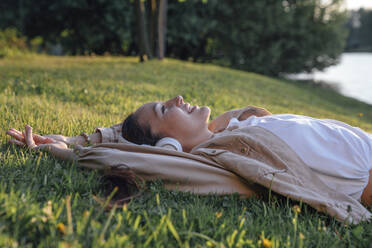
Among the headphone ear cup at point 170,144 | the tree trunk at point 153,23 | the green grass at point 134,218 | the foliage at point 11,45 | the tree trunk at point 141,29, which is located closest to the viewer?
the green grass at point 134,218

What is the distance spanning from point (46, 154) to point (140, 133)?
0.79 metres

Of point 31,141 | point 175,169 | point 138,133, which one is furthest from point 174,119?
point 31,141

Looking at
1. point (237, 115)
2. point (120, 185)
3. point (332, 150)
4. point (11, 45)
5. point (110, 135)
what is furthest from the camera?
point (11, 45)

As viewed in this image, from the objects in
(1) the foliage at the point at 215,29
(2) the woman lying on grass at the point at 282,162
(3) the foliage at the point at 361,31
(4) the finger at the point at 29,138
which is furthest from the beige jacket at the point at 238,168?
(3) the foliage at the point at 361,31

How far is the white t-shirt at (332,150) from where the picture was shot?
238cm

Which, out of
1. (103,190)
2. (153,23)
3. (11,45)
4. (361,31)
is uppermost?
(153,23)

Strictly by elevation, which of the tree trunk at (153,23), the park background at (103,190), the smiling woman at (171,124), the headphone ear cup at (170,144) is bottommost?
the park background at (103,190)

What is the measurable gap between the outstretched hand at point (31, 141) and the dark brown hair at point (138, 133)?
574mm

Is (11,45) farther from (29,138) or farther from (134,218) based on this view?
(134,218)

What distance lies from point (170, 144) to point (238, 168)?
0.68 meters

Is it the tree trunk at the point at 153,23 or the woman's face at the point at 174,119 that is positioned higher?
the tree trunk at the point at 153,23

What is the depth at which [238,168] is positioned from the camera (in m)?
2.28

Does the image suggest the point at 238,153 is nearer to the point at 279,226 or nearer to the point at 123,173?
the point at 279,226

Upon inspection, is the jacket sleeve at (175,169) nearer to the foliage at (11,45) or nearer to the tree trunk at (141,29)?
the tree trunk at (141,29)
